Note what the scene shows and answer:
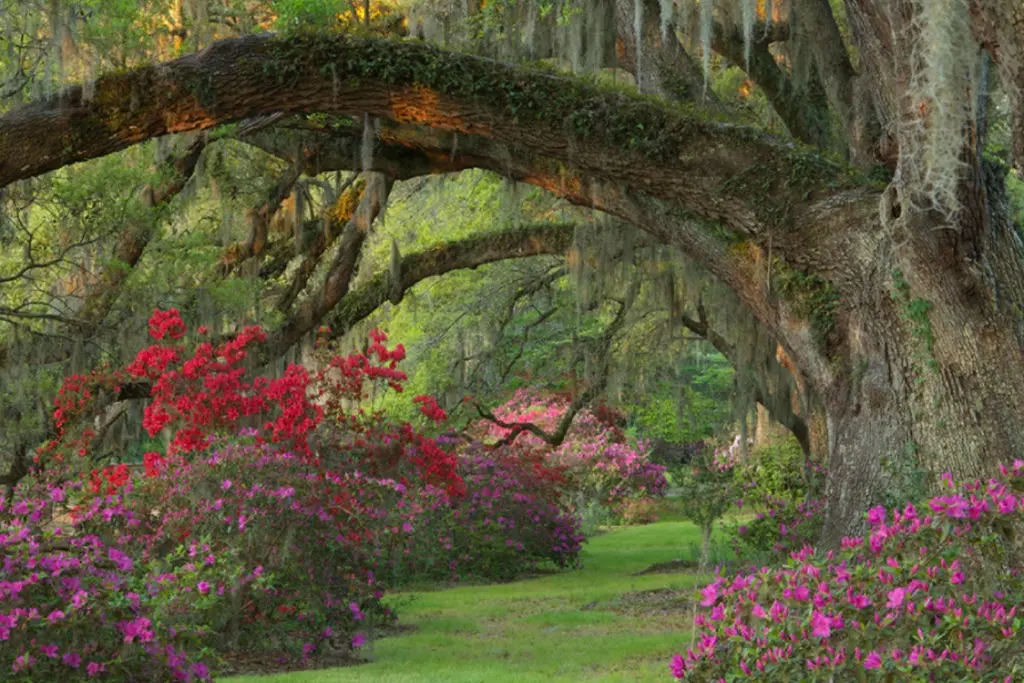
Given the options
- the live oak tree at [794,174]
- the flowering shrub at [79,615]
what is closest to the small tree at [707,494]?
the live oak tree at [794,174]

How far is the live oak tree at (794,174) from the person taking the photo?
728 cm

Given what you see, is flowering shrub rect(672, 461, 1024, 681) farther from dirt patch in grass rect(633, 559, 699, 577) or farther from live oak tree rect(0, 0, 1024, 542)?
dirt patch in grass rect(633, 559, 699, 577)

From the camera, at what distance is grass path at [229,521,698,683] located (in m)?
7.79

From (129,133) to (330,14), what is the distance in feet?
8.79

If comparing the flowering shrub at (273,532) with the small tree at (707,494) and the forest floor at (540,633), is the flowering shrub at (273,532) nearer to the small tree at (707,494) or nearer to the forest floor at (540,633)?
the forest floor at (540,633)

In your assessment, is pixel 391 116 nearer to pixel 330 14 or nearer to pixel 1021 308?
pixel 330 14

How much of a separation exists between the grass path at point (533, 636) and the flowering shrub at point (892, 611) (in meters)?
2.92

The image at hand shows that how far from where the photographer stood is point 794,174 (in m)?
8.08

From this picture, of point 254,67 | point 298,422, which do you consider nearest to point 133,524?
point 298,422

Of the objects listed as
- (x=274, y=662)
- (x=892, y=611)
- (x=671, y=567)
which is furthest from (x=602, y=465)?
(x=892, y=611)

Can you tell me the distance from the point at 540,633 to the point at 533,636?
0.19 meters

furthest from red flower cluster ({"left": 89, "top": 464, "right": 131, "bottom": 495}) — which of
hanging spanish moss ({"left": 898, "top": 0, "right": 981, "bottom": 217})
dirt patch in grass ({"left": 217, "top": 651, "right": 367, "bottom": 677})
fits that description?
hanging spanish moss ({"left": 898, "top": 0, "right": 981, "bottom": 217})

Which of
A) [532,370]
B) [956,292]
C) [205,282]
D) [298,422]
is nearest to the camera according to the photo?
[956,292]

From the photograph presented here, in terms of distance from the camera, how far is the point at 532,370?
57.6 ft
